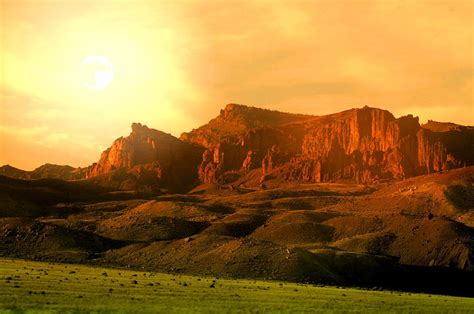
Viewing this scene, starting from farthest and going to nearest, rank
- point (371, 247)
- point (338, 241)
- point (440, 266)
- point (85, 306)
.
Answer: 1. point (338, 241)
2. point (371, 247)
3. point (440, 266)
4. point (85, 306)

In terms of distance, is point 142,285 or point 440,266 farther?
point 440,266

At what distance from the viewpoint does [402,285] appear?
412ft

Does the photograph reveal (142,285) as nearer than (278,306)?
No

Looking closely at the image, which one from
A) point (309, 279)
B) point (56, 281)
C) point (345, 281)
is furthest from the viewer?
point (345, 281)

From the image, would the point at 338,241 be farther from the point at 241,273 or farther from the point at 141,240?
the point at 241,273

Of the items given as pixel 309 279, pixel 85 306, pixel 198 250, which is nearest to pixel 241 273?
pixel 309 279

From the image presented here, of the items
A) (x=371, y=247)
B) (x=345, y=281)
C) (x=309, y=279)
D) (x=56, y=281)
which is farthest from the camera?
(x=371, y=247)

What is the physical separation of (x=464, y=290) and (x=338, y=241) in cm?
5385

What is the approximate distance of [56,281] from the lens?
71.8 meters

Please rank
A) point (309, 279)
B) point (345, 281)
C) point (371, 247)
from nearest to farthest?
1. point (309, 279)
2. point (345, 281)
3. point (371, 247)

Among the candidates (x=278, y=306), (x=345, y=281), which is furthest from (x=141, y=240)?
(x=278, y=306)

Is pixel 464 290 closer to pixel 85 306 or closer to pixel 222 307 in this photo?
pixel 222 307

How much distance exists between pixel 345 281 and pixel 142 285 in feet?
178

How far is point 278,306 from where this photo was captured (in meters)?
60.2
